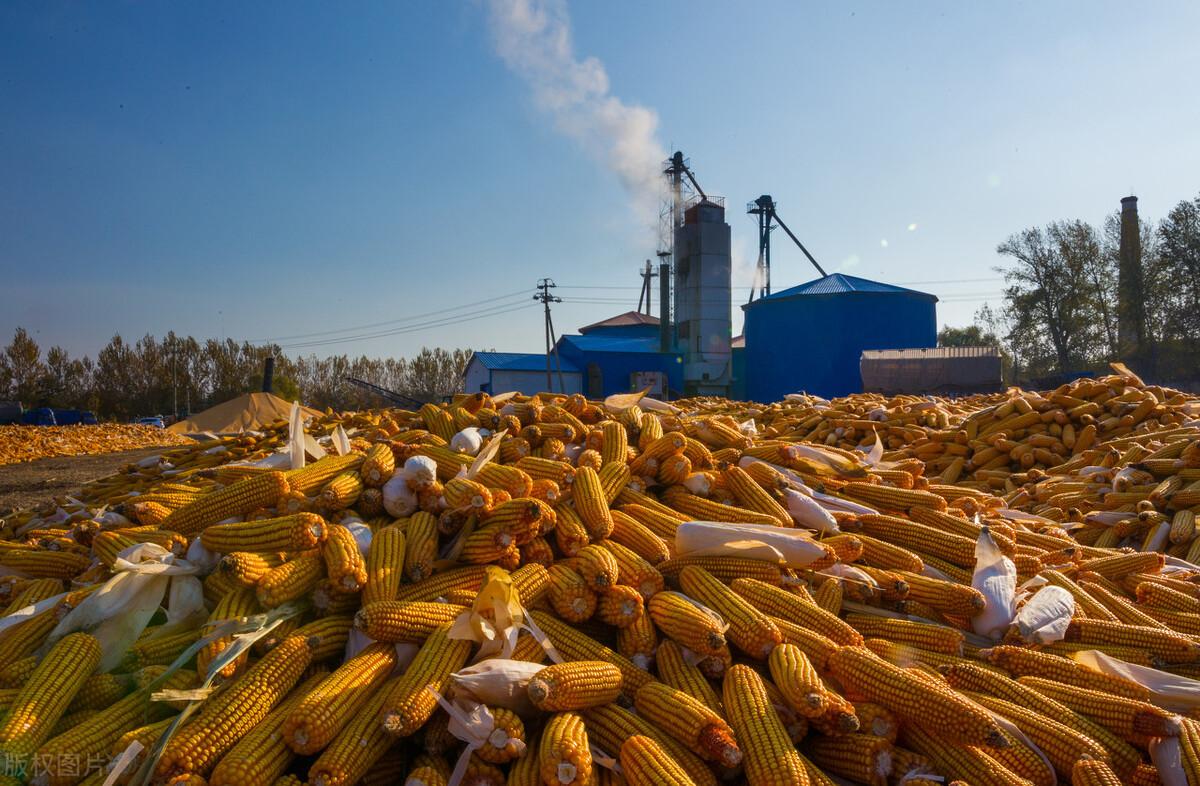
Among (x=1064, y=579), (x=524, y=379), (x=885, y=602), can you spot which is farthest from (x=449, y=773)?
(x=524, y=379)

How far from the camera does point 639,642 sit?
2564mm

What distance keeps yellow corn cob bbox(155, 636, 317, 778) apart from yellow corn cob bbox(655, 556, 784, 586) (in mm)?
1498

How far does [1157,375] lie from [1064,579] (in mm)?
39799

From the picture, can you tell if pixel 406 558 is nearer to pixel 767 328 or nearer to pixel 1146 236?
pixel 767 328

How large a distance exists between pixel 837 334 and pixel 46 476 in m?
31.2

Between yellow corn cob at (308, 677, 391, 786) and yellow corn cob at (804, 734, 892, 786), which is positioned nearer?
yellow corn cob at (308, 677, 391, 786)

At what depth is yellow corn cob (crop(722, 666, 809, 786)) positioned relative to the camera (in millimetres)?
2006

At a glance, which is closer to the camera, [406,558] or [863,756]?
[863,756]

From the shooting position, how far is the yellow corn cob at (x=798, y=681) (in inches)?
85.7

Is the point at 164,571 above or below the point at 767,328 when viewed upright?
below

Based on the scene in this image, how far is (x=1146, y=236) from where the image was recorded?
37.3 m

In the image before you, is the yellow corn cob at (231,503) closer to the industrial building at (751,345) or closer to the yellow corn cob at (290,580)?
the yellow corn cob at (290,580)

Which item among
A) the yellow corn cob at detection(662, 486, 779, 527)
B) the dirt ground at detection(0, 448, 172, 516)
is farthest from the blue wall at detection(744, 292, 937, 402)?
the yellow corn cob at detection(662, 486, 779, 527)

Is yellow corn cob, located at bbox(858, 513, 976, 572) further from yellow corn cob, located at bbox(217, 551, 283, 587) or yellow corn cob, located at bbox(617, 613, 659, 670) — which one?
yellow corn cob, located at bbox(217, 551, 283, 587)
